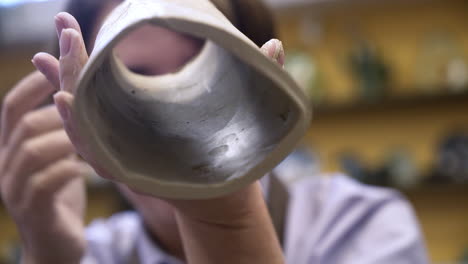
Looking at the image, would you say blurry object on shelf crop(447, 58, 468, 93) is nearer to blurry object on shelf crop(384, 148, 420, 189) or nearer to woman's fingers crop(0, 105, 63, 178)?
blurry object on shelf crop(384, 148, 420, 189)

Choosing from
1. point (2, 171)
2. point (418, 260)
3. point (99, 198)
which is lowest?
point (99, 198)

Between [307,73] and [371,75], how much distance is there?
179 mm

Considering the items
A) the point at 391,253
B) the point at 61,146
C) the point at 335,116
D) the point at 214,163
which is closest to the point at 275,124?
the point at 214,163

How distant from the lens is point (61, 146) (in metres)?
0.38

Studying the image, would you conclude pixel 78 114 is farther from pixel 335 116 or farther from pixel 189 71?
pixel 335 116

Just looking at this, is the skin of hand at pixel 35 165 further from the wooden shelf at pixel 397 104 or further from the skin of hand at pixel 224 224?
the wooden shelf at pixel 397 104

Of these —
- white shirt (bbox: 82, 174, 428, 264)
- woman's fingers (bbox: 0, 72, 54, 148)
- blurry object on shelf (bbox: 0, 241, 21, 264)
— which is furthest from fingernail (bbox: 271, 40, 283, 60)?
blurry object on shelf (bbox: 0, 241, 21, 264)

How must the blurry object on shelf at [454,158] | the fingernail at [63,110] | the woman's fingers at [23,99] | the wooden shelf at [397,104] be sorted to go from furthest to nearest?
the wooden shelf at [397,104]
the blurry object on shelf at [454,158]
the woman's fingers at [23,99]
the fingernail at [63,110]

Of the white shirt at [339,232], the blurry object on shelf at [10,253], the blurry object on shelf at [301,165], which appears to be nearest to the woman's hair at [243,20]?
the white shirt at [339,232]

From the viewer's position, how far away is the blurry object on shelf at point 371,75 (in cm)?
157

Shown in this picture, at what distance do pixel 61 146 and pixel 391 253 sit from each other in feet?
1.33

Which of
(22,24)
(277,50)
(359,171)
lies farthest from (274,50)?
(22,24)

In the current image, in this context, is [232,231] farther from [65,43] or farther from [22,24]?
[22,24]

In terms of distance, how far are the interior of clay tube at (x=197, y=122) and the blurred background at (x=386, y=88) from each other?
131cm
